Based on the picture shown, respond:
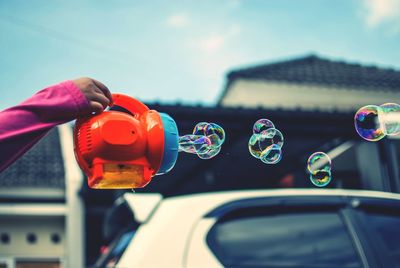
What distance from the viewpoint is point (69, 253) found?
878 centimetres

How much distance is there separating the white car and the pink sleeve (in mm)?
875

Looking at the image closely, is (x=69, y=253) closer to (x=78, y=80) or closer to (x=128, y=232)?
(x=128, y=232)

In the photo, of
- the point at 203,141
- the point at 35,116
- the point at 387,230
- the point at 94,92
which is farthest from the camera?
the point at 203,141

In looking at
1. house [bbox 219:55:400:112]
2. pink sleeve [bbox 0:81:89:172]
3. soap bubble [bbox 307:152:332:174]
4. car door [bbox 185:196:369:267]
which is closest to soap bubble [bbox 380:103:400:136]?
soap bubble [bbox 307:152:332:174]

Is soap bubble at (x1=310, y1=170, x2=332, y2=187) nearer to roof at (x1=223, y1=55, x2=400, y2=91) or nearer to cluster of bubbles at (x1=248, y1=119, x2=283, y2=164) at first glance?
cluster of bubbles at (x1=248, y1=119, x2=283, y2=164)

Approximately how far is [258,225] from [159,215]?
1.63 ft

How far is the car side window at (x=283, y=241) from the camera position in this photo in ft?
7.09

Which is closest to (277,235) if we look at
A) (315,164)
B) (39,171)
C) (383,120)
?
(315,164)

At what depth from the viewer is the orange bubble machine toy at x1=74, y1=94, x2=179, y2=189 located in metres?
1.60

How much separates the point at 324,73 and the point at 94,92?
1198cm

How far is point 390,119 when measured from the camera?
3445 millimetres

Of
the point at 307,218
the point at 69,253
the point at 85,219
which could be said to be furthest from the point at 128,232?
the point at 85,219

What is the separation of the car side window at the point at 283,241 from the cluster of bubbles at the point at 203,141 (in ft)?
1.86

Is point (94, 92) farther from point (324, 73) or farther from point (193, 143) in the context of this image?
point (324, 73)
